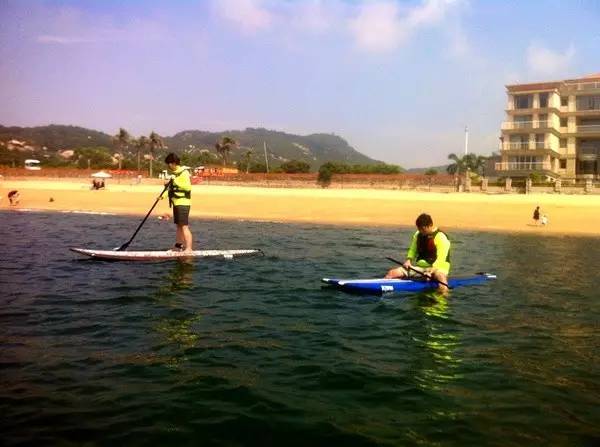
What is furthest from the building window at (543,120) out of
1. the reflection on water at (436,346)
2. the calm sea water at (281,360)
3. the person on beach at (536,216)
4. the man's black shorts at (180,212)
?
the reflection on water at (436,346)

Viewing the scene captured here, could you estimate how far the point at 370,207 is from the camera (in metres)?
38.6

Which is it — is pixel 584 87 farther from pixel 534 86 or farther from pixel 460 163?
→ pixel 460 163

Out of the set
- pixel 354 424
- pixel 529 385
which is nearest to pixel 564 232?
pixel 529 385

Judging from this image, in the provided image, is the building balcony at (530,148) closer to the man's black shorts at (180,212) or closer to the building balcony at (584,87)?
the building balcony at (584,87)

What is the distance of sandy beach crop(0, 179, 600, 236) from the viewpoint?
107 feet

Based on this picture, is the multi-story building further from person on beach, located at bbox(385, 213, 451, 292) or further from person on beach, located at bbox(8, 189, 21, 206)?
person on beach, located at bbox(385, 213, 451, 292)

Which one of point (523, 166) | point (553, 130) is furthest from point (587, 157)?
point (523, 166)

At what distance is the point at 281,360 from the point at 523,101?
61728 mm

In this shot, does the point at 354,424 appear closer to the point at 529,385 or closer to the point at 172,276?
the point at 529,385

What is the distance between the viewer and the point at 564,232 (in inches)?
1156

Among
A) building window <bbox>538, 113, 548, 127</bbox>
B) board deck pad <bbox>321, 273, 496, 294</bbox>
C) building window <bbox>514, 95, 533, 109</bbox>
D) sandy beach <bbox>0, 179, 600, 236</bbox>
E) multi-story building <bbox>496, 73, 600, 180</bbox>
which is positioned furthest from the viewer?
building window <bbox>514, 95, 533, 109</bbox>

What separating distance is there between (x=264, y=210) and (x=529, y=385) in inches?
1301

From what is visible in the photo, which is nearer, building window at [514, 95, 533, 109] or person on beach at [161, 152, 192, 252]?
person on beach at [161, 152, 192, 252]

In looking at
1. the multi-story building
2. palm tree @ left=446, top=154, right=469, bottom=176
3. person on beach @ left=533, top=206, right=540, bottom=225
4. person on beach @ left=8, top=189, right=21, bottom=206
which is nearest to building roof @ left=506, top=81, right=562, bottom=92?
the multi-story building
